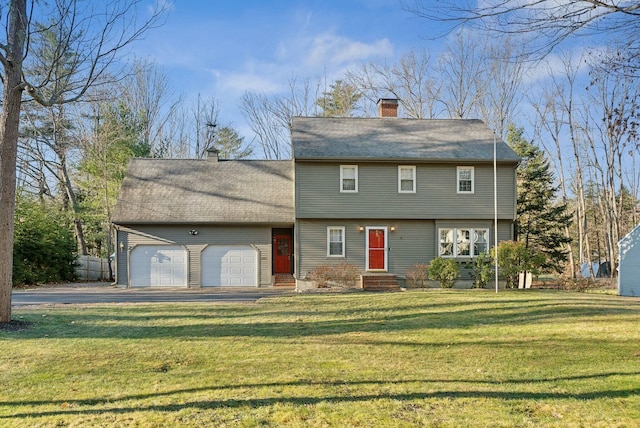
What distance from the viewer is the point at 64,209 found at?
90.7ft

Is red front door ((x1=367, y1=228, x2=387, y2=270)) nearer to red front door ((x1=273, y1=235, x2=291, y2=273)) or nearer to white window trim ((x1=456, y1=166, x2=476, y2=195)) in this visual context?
white window trim ((x1=456, y1=166, x2=476, y2=195))

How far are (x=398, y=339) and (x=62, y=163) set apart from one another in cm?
2548

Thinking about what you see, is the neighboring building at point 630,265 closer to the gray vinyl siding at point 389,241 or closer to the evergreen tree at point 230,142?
the gray vinyl siding at point 389,241

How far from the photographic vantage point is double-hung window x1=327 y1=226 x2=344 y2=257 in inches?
715

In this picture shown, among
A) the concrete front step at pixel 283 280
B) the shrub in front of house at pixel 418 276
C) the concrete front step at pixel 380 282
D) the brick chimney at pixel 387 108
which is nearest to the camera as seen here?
the concrete front step at pixel 380 282

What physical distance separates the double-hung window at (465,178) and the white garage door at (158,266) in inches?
461

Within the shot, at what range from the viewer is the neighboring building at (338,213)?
18.0 metres

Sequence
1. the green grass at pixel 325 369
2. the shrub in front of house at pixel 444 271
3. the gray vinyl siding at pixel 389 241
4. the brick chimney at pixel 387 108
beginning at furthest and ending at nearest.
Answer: the brick chimney at pixel 387 108 < the gray vinyl siding at pixel 389 241 < the shrub in front of house at pixel 444 271 < the green grass at pixel 325 369

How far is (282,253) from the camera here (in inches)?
799

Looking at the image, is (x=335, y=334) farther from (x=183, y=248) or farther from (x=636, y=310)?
(x=183, y=248)

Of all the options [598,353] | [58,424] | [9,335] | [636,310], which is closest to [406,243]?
[636,310]

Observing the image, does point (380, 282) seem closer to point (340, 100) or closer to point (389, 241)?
point (389, 241)

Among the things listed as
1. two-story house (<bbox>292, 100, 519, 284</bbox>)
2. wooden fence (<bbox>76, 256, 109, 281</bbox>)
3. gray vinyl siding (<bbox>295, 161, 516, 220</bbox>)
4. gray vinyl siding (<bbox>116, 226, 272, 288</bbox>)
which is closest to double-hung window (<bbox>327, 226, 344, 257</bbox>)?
two-story house (<bbox>292, 100, 519, 284</bbox>)

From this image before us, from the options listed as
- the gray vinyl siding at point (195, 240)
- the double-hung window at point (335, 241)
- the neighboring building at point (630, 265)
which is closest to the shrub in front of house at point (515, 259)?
the neighboring building at point (630, 265)
